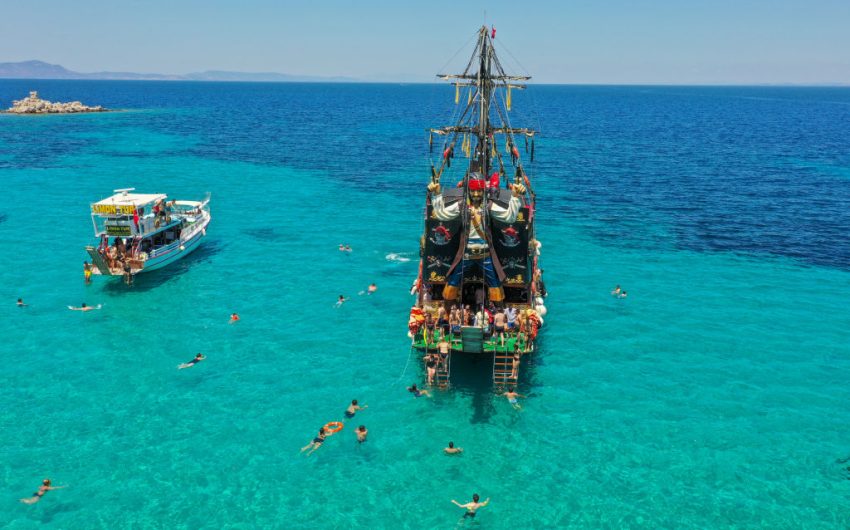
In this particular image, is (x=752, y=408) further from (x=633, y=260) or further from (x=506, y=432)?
(x=633, y=260)

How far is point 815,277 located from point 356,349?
3485 centimetres

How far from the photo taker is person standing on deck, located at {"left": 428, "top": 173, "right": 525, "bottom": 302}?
2553 cm

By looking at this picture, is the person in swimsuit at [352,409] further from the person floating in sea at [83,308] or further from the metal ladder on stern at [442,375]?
the person floating in sea at [83,308]

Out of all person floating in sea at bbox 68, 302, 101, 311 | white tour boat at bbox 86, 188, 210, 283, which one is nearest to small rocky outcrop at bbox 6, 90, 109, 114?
white tour boat at bbox 86, 188, 210, 283


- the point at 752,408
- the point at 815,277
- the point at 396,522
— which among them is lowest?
the point at 396,522

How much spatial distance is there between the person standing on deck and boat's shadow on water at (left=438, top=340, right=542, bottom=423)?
11.3 ft

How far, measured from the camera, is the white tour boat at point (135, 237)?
127 feet

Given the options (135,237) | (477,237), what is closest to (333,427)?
(477,237)

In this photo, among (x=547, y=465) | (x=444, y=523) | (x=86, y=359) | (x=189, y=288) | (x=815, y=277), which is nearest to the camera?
(x=444, y=523)

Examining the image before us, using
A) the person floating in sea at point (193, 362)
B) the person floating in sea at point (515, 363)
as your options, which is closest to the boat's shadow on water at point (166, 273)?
the person floating in sea at point (193, 362)

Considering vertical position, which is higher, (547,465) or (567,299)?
(567,299)

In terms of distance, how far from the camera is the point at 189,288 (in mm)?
39125

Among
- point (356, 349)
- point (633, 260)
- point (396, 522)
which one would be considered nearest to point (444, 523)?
point (396, 522)

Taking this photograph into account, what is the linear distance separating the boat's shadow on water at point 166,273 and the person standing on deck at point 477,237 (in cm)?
2369
